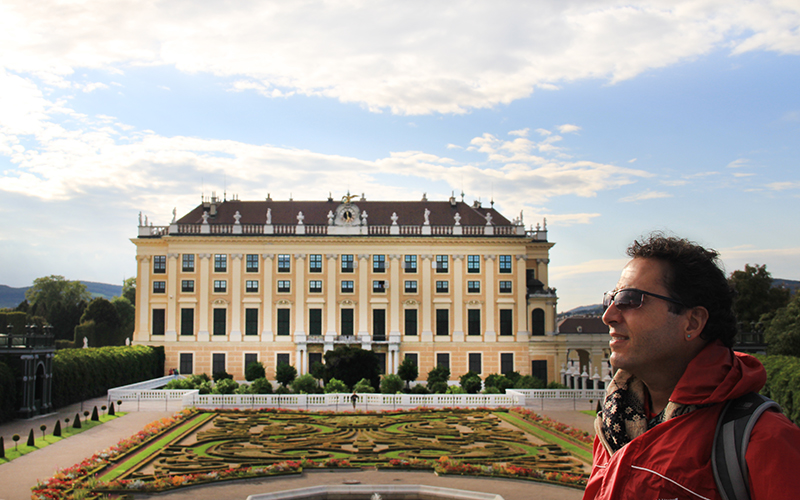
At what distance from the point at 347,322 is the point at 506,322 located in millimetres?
12767

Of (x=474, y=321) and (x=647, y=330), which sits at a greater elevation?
(x=647, y=330)

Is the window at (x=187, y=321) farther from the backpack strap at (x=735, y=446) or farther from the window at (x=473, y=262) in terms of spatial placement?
the backpack strap at (x=735, y=446)

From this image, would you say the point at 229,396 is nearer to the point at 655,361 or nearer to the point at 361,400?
the point at 361,400

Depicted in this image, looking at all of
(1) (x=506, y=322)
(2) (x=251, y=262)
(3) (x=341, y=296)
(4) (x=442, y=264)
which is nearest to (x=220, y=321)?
(2) (x=251, y=262)

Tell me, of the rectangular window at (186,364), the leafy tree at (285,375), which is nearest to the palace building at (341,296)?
the rectangular window at (186,364)

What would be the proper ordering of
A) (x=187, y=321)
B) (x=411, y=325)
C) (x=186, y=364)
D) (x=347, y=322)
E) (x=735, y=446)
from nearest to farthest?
(x=735, y=446), (x=186, y=364), (x=187, y=321), (x=347, y=322), (x=411, y=325)

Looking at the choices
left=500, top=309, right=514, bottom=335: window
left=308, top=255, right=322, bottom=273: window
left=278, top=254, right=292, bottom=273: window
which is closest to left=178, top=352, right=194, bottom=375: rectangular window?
left=278, top=254, right=292, bottom=273: window

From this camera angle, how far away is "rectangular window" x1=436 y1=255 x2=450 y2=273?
53.3m

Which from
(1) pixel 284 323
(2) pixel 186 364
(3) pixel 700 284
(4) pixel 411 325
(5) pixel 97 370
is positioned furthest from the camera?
(4) pixel 411 325

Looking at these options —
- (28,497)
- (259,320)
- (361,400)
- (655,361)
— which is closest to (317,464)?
(28,497)

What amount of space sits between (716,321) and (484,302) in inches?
1998

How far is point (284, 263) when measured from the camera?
173ft

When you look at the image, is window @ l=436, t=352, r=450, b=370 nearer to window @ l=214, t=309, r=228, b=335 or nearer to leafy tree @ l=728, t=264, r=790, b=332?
window @ l=214, t=309, r=228, b=335

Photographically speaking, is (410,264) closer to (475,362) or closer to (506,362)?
(475,362)
